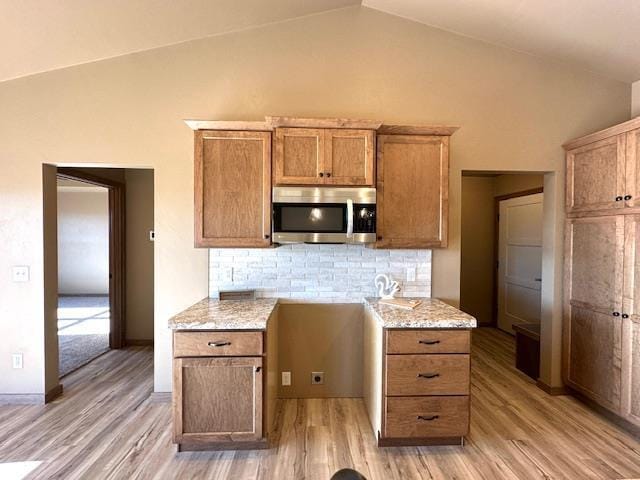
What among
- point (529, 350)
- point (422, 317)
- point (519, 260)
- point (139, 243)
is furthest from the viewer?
point (519, 260)

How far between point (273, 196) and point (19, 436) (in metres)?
2.49

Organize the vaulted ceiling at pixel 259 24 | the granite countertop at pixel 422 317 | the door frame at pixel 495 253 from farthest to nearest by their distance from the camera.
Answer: the door frame at pixel 495 253 → the vaulted ceiling at pixel 259 24 → the granite countertop at pixel 422 317

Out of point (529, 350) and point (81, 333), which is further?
point (81, 333)

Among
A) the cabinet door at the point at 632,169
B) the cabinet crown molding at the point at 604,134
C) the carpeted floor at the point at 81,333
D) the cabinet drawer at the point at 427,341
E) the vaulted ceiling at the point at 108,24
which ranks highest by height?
the vaulted ceiling at the point at 108,24

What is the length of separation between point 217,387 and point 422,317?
4.64 feet

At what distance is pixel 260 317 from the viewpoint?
2.22 meters

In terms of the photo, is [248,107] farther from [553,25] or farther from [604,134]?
[604,134]

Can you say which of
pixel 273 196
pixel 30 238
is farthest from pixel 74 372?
pixel 273 196

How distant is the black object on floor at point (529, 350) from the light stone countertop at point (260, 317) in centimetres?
149

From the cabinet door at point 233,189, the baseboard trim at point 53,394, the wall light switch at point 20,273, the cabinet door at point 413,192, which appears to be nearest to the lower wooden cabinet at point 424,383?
the cabinet door at point 413,192

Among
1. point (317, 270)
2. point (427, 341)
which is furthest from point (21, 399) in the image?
point (427, 341)

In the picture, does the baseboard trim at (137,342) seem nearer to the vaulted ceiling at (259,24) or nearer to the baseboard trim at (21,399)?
the baseboard trim at (21,399)

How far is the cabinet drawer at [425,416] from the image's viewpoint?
2150 millimetres

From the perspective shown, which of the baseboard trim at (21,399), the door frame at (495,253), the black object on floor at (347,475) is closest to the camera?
the black object on floor at (347,475)
